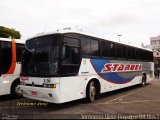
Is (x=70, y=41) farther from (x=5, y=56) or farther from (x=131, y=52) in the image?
(x=131, y=52)

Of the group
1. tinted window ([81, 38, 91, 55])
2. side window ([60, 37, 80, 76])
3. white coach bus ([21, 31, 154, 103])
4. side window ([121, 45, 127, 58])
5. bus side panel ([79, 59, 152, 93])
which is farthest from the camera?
side window ([121, 45, 127, 58])

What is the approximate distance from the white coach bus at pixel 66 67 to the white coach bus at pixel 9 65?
144 cm

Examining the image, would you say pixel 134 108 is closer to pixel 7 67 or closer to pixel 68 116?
pixel 68 116

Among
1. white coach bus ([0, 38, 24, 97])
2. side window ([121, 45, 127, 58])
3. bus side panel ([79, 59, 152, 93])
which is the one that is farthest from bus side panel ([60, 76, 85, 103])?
side window ([121, 45, 127, 58])

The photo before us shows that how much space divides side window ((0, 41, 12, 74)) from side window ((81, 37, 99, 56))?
3.63 m

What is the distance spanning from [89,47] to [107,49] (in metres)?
1.87

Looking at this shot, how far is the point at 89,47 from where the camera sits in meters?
9.91

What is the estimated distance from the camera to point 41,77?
8086mm

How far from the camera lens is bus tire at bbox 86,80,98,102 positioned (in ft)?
31.8

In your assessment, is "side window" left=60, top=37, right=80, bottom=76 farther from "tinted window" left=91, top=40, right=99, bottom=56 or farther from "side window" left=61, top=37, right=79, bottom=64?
"tinted window" left=91, top=40, right=99, bottom=56

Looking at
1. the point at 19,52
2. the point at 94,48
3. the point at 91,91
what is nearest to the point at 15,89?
the point at 19,52

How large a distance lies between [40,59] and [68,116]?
7.95ft

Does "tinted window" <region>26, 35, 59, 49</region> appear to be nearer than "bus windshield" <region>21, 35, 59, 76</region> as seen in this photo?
No

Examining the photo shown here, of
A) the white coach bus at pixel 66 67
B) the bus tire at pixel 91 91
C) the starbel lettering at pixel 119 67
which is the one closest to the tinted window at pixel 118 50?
the starbel lettering at pixel 119 67
